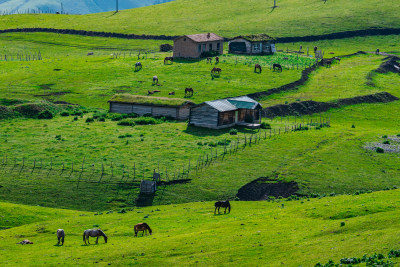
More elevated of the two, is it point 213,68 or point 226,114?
point 213,68

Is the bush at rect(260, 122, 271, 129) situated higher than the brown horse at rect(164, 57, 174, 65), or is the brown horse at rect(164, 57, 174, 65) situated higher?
the brown horse at rect(164, 57, 174, 65)

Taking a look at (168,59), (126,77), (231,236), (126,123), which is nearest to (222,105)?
(126,123)

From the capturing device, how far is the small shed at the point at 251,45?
448 ft

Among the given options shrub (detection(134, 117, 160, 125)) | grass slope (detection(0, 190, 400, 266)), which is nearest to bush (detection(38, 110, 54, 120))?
shrub (detection(134, 117, 160, 125))

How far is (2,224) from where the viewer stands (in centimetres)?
5022

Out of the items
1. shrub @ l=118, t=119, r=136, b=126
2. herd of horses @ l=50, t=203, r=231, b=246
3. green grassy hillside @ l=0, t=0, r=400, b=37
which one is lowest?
herd of horses @ l=50, t=203, r=231, b=246

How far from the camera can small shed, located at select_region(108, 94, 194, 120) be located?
89.5m

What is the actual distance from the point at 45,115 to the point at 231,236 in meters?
55.1

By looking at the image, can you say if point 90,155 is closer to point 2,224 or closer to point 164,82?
point 2,224

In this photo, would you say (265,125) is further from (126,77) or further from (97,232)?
(97,232)

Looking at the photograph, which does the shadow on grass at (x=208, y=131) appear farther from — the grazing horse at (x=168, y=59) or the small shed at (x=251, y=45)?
the small shed at (x=251, y=45)

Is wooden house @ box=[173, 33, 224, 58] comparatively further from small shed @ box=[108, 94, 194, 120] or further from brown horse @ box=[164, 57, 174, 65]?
small shed @ box=[108, 94, 194, 120]

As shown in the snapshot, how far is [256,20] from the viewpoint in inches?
7170

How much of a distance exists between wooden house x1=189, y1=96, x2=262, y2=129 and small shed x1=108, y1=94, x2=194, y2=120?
199 inches
